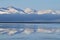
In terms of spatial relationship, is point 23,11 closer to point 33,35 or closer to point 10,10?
point 10,10

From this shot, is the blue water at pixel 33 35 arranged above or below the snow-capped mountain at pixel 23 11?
below

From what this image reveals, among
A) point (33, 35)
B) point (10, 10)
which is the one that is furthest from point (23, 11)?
point (33, 35)

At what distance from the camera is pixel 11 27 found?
3.44 ft

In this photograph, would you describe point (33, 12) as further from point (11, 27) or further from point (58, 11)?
point (11, 27)

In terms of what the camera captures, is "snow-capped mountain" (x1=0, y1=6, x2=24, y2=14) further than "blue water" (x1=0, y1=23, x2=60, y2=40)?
No

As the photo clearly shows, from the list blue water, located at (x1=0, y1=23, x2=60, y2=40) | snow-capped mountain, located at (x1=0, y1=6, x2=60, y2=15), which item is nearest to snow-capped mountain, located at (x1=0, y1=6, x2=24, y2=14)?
snow-capped mountain, located at (x1=0, y1=6, x2=60, y2=15)

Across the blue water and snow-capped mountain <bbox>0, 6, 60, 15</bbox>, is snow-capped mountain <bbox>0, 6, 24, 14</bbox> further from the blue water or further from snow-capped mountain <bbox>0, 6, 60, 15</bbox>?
the blue water

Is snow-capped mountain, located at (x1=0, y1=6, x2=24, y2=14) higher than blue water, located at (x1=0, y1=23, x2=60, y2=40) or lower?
higher

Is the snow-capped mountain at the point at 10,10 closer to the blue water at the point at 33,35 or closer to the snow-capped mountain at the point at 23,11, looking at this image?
the snow-capped mountain at the point at 23,11

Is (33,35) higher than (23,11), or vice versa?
(23,11)

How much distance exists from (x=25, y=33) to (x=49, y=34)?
0.19 meters

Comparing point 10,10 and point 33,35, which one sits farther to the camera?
point 33,35

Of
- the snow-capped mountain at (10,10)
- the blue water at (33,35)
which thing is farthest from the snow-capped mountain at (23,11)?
the blue water at (33,35)

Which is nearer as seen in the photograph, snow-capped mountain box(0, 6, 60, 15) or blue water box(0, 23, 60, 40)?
snow-capped mountain box(0, 6, 60, 15)
